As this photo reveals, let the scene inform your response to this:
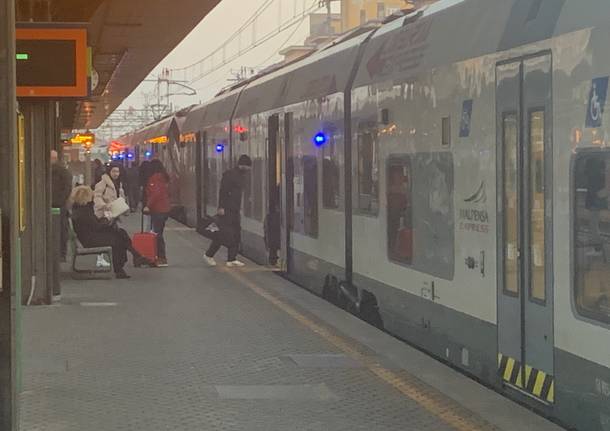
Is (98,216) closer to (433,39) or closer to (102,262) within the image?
(102,262)

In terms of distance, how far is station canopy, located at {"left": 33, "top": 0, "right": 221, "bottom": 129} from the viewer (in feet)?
51.8

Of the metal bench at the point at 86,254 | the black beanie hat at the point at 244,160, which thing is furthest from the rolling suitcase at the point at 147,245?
the black beanie hat at the point at 244,160

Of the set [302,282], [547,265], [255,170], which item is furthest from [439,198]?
[255,170]

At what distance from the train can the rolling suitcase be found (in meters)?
3.41

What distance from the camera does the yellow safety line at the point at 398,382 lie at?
642cm

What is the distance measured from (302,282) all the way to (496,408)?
23.1 ft

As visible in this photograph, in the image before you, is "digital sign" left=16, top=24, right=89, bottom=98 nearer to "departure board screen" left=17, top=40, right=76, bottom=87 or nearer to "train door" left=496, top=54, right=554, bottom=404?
"departure board screen" left=17, top=40, right=76, bottom=87

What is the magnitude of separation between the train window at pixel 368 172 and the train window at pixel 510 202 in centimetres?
307

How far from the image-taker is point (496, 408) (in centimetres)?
667

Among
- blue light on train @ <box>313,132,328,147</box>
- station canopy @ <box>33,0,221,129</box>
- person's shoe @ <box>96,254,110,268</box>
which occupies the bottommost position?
person's shoe @ <box>96,254,110,268</box>

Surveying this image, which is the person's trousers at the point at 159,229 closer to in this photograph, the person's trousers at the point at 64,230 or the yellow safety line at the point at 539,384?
the person's trousers at the point at 64,230

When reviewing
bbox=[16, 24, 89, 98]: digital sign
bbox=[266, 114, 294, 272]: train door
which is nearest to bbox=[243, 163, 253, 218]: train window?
bbox=[266, 114, 294, 272]: train door

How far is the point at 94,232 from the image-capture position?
14617mm

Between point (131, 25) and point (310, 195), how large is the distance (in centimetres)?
763
